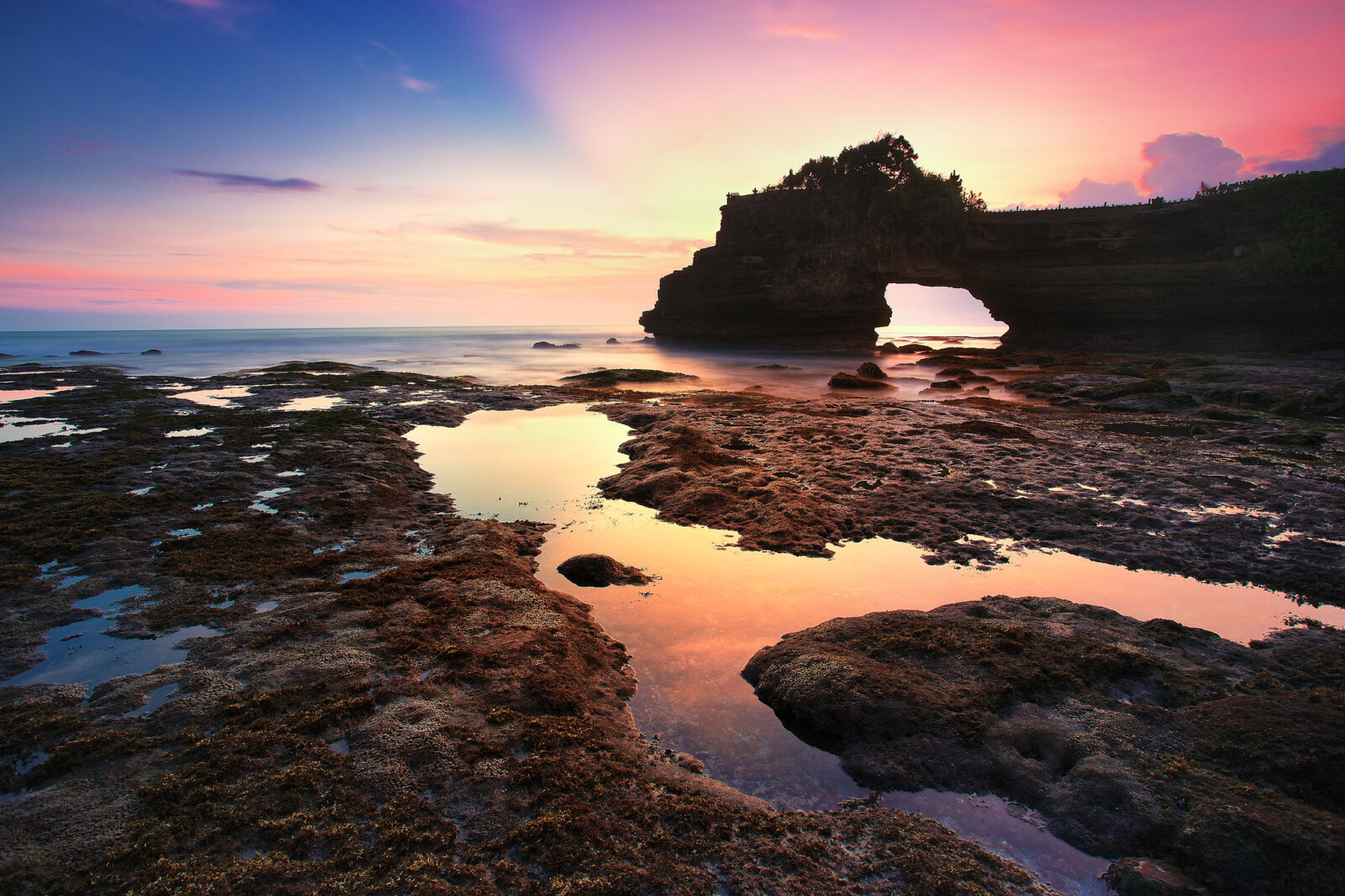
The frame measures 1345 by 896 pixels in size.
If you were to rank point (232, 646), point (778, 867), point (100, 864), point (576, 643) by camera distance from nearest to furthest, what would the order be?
point (100, 864) → point (778, 867) → point (232, 646) → point (576, 643)

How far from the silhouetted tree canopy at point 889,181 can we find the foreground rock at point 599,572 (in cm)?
4034

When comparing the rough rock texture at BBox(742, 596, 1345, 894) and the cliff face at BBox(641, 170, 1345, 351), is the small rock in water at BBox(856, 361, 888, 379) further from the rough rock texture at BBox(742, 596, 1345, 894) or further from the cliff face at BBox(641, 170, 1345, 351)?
the rough rock texture at BBox(742, 596, 1345, 894)

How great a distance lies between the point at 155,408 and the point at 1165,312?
47221 mm

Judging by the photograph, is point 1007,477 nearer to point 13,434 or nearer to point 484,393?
point 484,393

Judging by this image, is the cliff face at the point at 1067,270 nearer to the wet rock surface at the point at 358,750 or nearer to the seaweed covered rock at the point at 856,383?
the seaweed covered rock at the point at 856,383

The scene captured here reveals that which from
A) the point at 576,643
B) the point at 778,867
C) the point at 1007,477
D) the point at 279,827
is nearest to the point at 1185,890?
the point at 778,867

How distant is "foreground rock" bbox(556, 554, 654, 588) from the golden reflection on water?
12cm

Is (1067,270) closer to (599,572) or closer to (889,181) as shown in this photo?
(889,181)

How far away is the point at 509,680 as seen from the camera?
377cm

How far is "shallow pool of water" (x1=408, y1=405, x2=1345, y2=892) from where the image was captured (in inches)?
132

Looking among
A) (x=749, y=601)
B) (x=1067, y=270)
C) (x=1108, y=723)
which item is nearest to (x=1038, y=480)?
(x=749, y=601)

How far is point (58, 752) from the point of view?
117 inches

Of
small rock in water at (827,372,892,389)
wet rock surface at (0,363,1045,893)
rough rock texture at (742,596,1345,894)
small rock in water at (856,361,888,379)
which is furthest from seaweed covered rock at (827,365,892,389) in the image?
wet rock surface at (0,363,1045,893)

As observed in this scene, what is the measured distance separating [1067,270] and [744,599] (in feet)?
136
